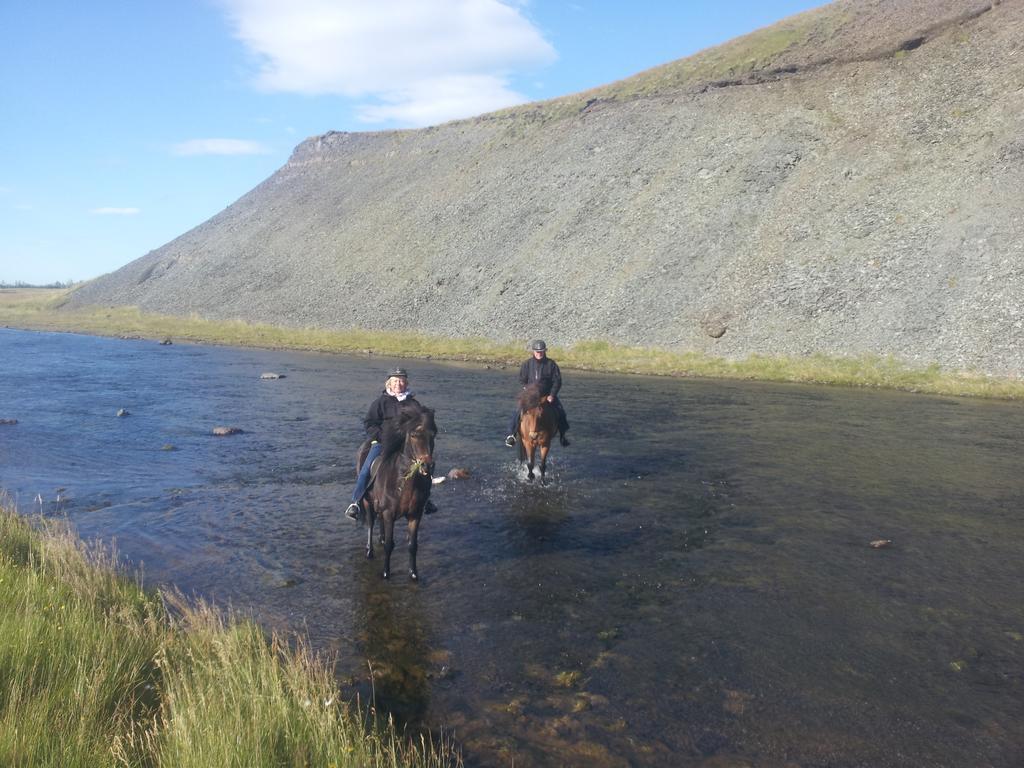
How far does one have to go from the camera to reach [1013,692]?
7164 millimetres

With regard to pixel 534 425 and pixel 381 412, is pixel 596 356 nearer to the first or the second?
pixel 534 425

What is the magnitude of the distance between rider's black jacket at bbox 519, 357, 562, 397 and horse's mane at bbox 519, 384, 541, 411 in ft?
1.24

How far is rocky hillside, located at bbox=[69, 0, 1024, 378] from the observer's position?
127 ft

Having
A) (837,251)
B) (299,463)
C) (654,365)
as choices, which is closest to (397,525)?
(299,463)

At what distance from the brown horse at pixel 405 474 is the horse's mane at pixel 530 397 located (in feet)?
17.9

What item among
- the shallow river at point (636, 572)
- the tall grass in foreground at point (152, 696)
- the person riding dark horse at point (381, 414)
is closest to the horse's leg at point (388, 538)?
the shallow river at point (636, 572)

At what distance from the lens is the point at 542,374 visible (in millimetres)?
16594

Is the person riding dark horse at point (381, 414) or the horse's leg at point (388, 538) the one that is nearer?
the horse's leg at point (388, 538)

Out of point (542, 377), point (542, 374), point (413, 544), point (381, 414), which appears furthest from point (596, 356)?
point (413, 544)

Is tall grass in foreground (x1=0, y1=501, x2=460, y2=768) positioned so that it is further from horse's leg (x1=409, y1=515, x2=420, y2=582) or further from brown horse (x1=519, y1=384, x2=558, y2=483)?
brown horse (x1=519, y1=384, x2=558, y2=483)

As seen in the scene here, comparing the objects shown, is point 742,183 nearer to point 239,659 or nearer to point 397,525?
point 397,525

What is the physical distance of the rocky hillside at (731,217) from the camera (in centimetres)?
3856

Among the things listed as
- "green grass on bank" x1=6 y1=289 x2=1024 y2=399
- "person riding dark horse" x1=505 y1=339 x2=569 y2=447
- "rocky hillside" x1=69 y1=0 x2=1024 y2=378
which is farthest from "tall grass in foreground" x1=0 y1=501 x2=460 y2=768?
"rocky hillside" x1=69 y1=0 x2=1024 y2=378

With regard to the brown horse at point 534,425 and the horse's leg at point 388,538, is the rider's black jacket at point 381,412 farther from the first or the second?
the brown horse at point 534,425
